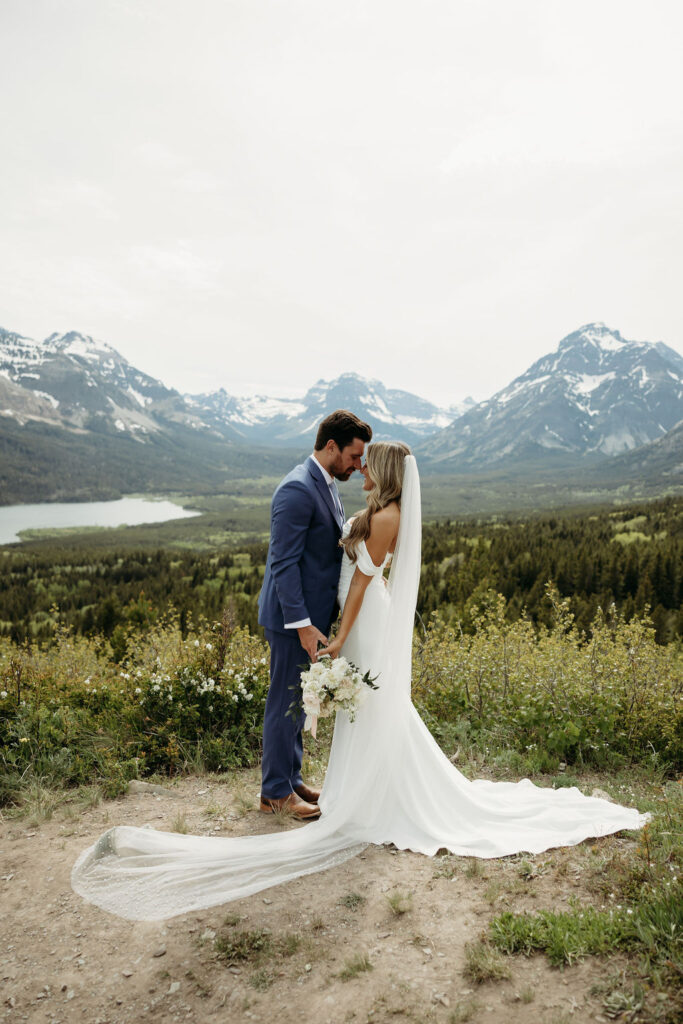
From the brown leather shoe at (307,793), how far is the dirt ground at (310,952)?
3.10 ft

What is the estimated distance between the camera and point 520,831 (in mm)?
4258

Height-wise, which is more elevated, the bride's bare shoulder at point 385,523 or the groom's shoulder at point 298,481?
the groom's shoulder at point 298,481

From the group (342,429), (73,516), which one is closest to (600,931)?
(342,429)

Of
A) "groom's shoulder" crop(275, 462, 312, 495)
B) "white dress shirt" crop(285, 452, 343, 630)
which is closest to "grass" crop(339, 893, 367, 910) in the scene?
"white dress shirt" crop(285, 452, 343, 630)

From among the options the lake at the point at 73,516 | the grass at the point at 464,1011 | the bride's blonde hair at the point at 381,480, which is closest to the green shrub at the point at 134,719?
the bride's blonde hair at the point at 381,480

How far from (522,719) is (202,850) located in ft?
12.3

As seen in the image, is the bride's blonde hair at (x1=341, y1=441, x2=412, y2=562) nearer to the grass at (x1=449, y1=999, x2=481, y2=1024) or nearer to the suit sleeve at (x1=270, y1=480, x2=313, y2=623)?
the suit sleeve at (x1=270, y1=480, x2=313, y2=623)

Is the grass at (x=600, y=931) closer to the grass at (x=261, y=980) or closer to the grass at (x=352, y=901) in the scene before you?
the grass at (x=352, y=901)

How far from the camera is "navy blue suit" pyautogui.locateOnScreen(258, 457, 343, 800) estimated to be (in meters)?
4.54

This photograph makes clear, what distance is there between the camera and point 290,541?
4555 mm

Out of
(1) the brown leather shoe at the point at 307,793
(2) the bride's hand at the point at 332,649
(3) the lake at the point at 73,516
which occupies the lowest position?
(3) the lake at the point at 73,516

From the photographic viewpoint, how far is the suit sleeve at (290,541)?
14.8 ft

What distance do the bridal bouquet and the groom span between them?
0.29 m

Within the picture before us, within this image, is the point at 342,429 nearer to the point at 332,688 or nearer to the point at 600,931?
the point at 332,688
